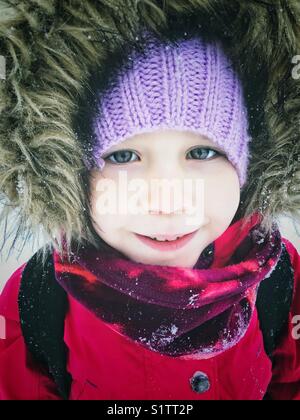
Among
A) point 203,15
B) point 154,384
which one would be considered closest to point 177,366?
point 154,384

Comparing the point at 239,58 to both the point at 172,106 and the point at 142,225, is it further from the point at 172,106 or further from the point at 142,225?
the point at 142,225

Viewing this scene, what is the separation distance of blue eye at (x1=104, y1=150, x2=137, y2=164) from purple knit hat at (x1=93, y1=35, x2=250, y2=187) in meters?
0.03

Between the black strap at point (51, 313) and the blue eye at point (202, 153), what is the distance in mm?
328

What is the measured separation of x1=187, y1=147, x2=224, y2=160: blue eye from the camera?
0.92 m

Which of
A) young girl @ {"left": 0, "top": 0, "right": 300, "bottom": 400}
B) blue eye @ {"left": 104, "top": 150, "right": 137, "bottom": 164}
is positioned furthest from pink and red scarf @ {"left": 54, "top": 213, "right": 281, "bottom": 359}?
blue eye @ {"left": 104, "top": 150, "right": 137, "bottom": 164}

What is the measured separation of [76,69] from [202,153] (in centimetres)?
26

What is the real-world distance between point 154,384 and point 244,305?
0.24 metres

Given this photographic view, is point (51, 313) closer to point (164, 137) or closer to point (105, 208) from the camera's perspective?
point (105, 208)

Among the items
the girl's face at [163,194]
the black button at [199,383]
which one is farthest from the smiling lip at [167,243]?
the black button at [199,383]

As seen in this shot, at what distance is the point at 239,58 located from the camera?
0.90 metres

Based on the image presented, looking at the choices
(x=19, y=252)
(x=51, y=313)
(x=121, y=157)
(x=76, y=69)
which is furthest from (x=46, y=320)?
(x=76, y=69)

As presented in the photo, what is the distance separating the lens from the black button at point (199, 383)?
1.03 meters

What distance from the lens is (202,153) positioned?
0.93 metres

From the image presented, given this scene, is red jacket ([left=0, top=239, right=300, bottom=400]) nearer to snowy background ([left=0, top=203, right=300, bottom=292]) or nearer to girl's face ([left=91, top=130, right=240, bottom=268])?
snowy background ([left=0, top=203, right=300, bottom=292])
